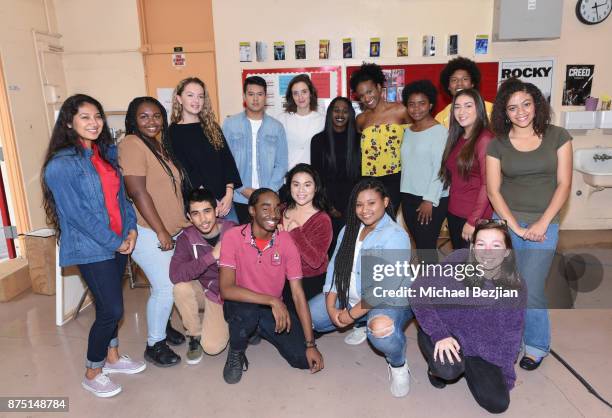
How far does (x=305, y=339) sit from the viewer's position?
238 cm

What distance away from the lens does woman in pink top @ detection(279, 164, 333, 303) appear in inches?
101

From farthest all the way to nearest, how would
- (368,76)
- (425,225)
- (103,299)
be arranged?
(368,76)
(425,225)
(103,299)

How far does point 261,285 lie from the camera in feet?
7.83

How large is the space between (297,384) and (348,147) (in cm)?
155

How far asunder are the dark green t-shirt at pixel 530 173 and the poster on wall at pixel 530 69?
2529 mm

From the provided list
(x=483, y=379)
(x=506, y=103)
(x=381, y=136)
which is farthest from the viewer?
(x=381, y=136)

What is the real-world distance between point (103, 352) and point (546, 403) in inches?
87.4

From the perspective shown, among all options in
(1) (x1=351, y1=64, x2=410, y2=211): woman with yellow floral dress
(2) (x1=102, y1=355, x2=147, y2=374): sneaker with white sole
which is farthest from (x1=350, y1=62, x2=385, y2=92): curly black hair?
(2) (x1=102, y1=355, x2=147, y2=374): sneaker with white sole

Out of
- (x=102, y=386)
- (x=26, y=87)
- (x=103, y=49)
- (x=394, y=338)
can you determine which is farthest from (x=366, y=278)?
(x=103, y=49)

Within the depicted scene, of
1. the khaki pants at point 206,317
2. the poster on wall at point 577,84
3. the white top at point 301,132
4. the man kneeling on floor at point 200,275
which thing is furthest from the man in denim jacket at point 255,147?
the poster on wall at point 577,84

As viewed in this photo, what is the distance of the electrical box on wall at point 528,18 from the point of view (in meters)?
4.07

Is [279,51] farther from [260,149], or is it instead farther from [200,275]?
[200,275]

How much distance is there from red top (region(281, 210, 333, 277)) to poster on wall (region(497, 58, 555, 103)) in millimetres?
2972

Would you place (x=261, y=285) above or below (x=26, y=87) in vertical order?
below
